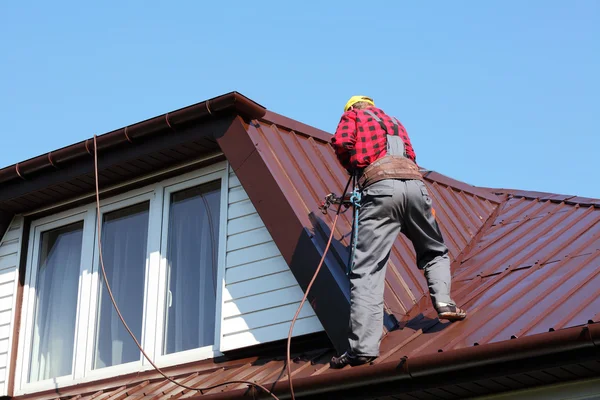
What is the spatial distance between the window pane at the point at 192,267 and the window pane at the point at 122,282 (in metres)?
0.37

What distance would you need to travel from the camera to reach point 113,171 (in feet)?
31.8

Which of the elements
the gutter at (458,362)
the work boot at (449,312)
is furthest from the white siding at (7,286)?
the work boot at (449,312)

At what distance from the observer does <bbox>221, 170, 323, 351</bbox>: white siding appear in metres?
8.17

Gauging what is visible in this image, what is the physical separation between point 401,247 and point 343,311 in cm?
159

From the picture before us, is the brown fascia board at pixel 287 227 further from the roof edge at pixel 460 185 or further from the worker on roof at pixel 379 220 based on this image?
the roof edge at pixel 460 185

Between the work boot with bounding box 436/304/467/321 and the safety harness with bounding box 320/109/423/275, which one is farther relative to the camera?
the safety harness with bounding box 320/109/423/275

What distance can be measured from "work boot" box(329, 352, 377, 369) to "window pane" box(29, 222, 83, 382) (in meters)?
3.56

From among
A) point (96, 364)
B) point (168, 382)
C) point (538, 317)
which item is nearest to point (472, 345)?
point (538, 317)

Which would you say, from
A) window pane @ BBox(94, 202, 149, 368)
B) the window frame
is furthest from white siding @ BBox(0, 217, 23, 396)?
the window frame

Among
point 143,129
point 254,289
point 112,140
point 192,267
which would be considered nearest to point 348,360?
point 254,289

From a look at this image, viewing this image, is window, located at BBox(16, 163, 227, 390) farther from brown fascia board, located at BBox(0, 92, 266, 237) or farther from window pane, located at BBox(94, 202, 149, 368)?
brown fascia board, located at BBox(0, 92, 266, 237)

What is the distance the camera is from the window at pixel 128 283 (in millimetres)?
9039

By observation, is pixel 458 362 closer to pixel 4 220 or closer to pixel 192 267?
pixel 192 267

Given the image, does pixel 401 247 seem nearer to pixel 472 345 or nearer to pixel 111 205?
pixel 472 345
